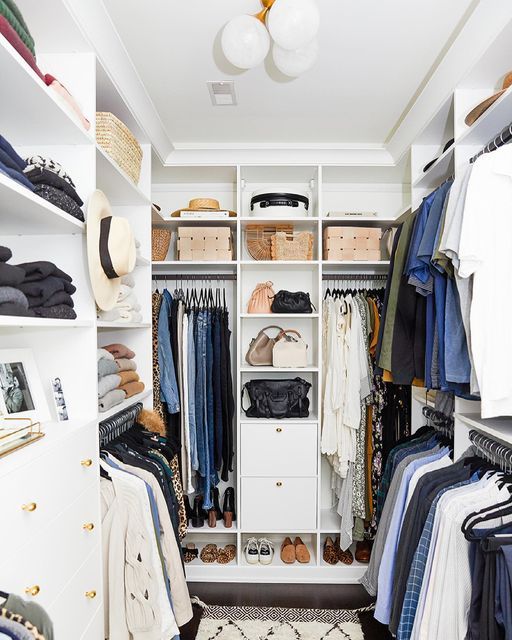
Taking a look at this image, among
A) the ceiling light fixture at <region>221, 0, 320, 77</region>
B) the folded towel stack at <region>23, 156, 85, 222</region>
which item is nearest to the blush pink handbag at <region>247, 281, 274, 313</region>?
the ceiling light fixture at <region>221, 0, 320, 77</region>

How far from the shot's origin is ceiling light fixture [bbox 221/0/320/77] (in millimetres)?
1345

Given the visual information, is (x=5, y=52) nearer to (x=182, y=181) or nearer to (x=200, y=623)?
(x=182, y=181)

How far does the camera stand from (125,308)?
2.06 m

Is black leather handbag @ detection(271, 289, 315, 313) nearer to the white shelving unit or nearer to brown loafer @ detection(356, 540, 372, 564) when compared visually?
the white shelving unit

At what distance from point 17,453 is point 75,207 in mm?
743

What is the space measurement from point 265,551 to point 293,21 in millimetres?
2626

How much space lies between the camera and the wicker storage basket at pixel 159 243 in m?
2.73

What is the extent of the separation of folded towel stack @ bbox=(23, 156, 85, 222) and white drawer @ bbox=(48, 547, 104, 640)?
1.07 metres

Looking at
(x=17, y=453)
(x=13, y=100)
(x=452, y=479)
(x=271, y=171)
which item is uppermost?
(x=271, y=171)

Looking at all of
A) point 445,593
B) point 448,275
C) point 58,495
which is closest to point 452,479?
point 445,593

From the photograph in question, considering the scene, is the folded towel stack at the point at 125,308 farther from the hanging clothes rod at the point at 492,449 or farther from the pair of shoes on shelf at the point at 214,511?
the hanging clothes rod at the point at 492,449

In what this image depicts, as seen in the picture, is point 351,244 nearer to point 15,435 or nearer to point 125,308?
point 125,308

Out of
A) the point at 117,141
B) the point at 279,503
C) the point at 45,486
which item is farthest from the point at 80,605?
the point at 117,141

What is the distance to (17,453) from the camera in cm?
112
